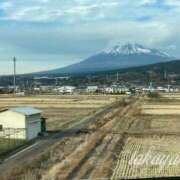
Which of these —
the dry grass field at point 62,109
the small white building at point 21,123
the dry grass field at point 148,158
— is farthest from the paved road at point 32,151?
the dry grass field at point 62,109

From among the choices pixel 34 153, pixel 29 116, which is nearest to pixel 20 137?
pixel 29 116

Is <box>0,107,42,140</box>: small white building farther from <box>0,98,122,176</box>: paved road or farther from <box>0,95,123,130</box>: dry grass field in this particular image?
<box>0,95,123,130</box>: dry grass field

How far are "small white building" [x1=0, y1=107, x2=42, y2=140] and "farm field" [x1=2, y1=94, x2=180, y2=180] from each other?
2.82 meters

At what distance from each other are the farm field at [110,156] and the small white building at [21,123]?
282 centimetres

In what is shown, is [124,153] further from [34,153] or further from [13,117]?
[13,117]

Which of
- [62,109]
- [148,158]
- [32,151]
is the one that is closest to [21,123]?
[32,151]

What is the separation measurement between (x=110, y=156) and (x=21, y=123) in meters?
12.5

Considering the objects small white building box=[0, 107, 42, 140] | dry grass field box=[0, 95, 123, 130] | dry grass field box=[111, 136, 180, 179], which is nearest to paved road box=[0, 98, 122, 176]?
small white building box=[0, 107, 42, 140]

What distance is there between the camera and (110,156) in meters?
32.8

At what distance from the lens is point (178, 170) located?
26734 mm

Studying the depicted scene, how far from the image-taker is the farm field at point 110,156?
26500 millimetres

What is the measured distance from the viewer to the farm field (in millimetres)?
26500

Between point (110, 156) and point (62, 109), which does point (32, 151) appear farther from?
point (62, 109)

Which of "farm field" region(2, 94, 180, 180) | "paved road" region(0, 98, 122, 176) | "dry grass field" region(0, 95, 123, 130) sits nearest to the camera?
"farm field" region(2, 94, 180, 180)
